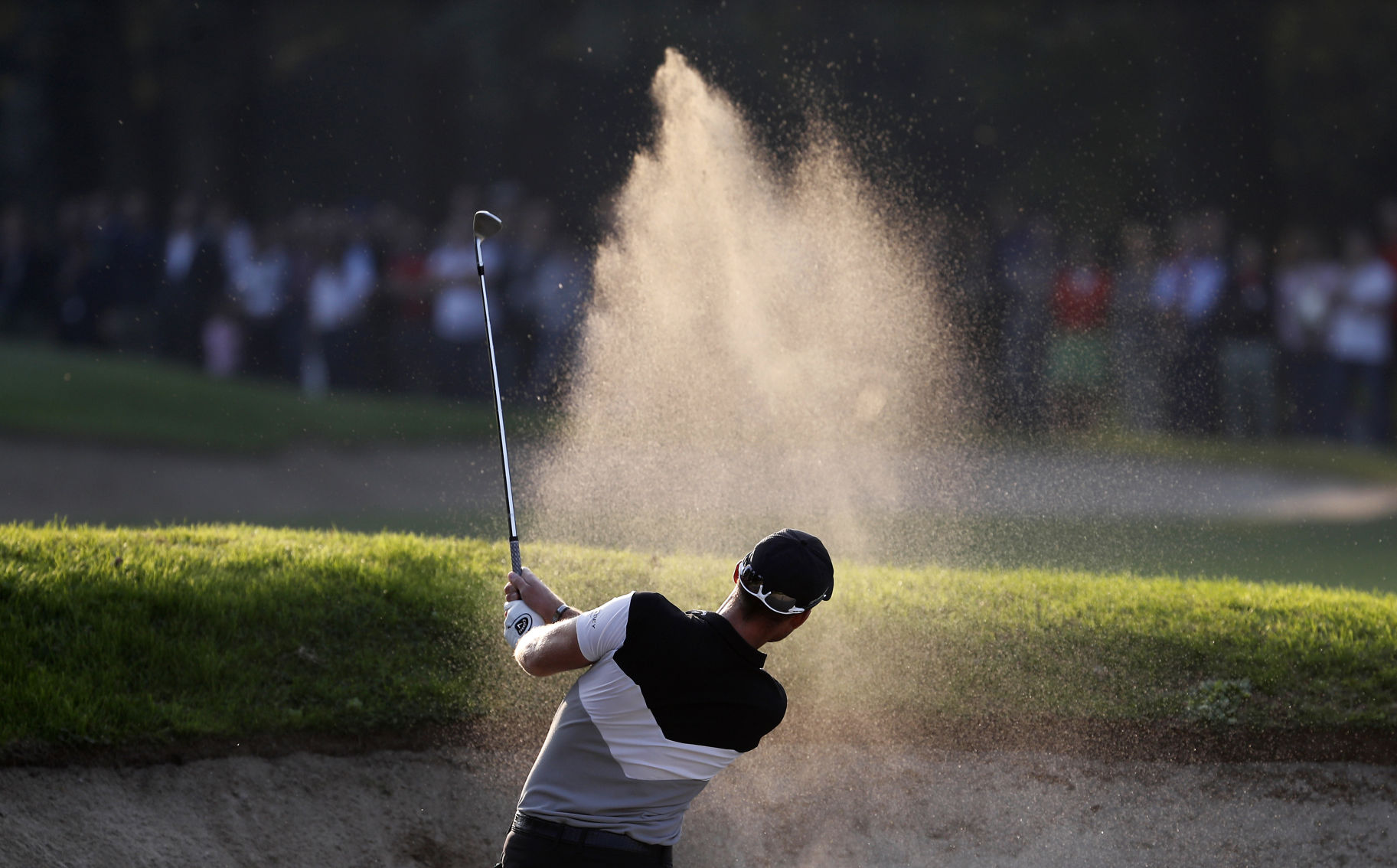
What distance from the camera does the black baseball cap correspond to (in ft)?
12.9

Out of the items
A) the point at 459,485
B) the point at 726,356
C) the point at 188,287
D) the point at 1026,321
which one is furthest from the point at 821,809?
the point at 188,287

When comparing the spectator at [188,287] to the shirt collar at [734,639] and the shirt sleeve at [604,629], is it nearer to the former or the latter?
the shirt sleeve at [604,629]

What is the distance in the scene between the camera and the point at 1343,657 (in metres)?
7.06

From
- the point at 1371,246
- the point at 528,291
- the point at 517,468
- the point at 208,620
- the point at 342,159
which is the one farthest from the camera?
the point at 342,159

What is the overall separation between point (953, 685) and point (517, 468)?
896cm

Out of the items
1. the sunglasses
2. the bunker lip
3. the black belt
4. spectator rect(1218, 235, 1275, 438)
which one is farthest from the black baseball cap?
spectator rect(1218, 235, 1275, 438)

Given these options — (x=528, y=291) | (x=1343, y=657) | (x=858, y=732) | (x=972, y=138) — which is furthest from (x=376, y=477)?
(x=972, y=138)

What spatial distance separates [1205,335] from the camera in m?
17.8

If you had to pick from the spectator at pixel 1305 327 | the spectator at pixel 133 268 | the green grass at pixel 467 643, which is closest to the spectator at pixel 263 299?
the spectator at pixel 133 268

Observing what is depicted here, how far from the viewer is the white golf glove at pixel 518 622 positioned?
4.47 meters

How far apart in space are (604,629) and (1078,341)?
14.9 metres

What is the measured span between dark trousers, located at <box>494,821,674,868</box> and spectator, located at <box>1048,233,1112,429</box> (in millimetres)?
14812

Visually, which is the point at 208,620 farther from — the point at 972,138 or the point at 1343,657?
the point at 972,138

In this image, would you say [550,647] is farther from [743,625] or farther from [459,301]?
[459,301]
